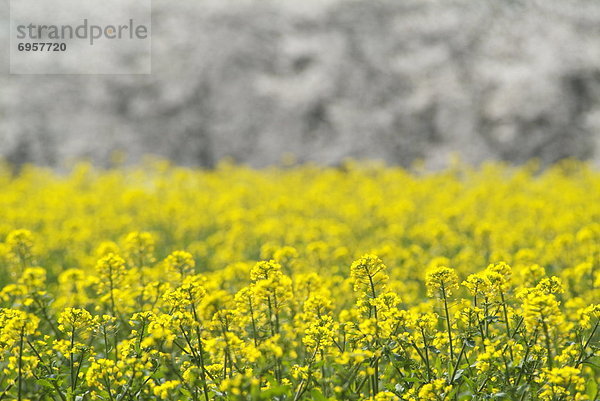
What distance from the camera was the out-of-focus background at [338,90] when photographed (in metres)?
14.9

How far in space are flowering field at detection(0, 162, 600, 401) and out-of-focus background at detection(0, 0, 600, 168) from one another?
1233 millimetres

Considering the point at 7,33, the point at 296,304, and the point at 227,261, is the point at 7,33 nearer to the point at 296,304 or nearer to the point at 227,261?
the point at 227,261

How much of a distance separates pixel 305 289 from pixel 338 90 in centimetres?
1281

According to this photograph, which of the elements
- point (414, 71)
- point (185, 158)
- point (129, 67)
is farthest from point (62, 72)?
point (414, 71)

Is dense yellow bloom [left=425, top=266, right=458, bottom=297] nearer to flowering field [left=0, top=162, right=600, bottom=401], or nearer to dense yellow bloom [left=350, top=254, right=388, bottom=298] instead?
flowering field [left=0, top=162, right=600, bottom=401]

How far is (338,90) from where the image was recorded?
1617 centimetres

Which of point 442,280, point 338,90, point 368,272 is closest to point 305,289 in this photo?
point 368,272

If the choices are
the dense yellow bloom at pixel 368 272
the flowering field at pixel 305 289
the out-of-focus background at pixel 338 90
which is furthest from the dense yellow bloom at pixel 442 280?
the out-of-focus background at pixel 338 90

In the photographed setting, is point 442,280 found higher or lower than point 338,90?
lower

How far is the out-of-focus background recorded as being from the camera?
14859mm

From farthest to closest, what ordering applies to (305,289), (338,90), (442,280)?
(338,90) → (305,289) → (442,280)

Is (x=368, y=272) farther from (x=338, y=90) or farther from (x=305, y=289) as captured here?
(x=338, y=90)

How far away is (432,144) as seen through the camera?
49.1 feet

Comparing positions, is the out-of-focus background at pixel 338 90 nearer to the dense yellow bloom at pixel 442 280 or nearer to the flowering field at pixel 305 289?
the flowering field at pixel 305 289
